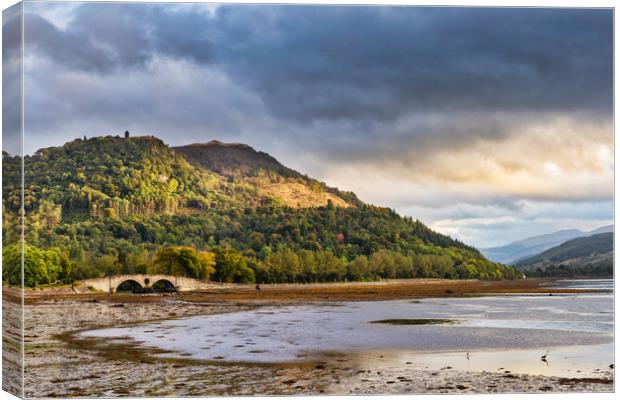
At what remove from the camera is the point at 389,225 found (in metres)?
23.6

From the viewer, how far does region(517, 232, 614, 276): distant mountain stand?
19766mm

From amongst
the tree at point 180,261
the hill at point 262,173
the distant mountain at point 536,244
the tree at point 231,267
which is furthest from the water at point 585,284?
the tree at point 180,261

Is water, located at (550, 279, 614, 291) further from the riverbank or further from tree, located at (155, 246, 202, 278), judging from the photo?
tree, located at (155, 246, 202, 278)

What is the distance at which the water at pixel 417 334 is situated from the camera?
18.0m

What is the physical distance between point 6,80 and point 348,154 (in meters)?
7.39

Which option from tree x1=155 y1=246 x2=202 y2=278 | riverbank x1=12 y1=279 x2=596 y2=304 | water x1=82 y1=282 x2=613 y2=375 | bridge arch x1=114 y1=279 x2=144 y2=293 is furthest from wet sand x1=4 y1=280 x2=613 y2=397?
bridge arch x1=114 y1=279 x2=144 y2=293

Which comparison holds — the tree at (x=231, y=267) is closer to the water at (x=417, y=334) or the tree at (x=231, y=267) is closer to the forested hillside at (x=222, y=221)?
the forested hillside at (x=222, y=221)

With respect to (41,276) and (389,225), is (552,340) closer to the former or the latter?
(389,225)

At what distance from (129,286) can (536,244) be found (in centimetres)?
2051

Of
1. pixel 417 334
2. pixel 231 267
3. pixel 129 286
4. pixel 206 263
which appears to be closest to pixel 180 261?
pixel 206 263

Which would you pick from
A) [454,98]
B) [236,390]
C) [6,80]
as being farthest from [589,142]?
[6,80]

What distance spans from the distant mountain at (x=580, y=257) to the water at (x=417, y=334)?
85cm

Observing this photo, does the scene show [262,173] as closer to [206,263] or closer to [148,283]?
[206,263]

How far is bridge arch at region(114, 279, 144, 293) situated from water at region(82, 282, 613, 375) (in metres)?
8.23
